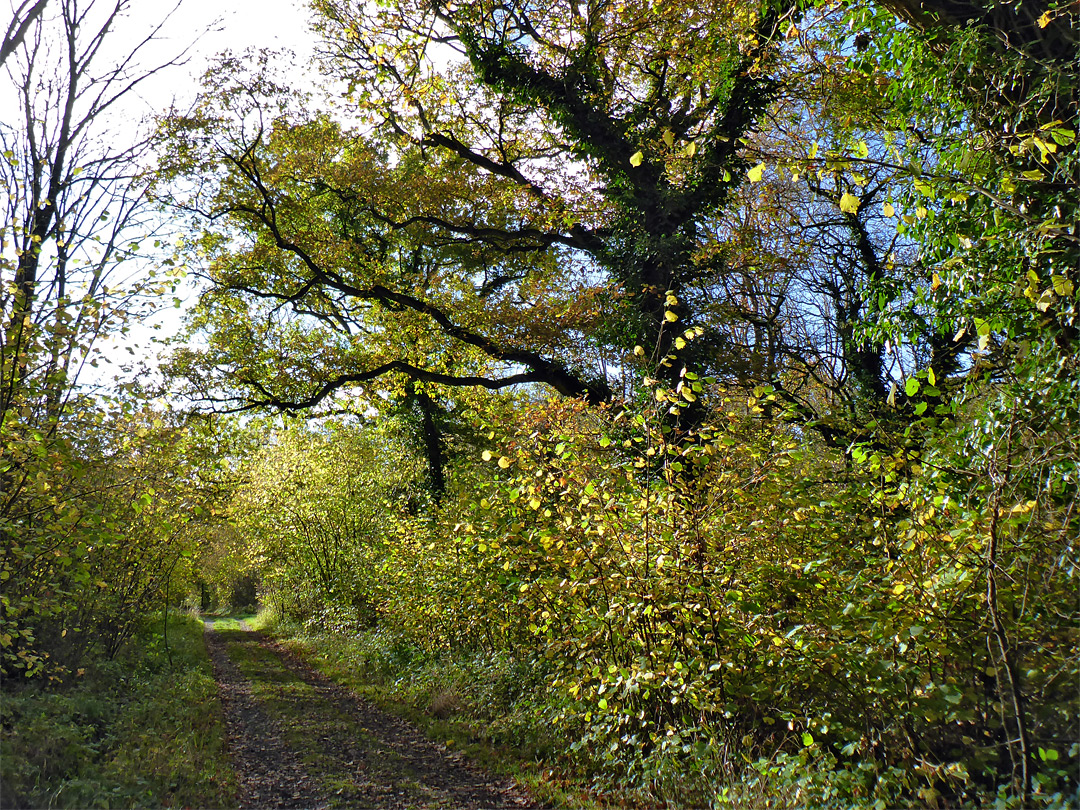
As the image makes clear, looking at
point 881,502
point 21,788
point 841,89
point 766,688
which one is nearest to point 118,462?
point 21,788

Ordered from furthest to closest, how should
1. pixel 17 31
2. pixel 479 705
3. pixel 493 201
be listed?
pixel 493 201 → pixel 479 705 → pixel 17 31

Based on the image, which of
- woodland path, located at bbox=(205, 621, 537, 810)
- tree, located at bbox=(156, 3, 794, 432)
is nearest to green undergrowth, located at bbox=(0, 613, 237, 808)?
woodland path, located at bbox=(205, 621, 537, 810)

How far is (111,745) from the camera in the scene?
6414 millimetres

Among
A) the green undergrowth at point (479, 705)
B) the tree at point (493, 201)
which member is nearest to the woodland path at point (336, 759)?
the green undergrowth at point (479, 705)

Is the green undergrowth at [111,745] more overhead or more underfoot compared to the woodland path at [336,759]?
more overhead

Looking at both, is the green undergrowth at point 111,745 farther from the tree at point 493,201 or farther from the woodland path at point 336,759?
the tree at point 493,201

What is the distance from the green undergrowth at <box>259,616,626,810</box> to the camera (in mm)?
5930

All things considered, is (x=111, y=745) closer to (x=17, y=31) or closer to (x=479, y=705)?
(x=479, y=705)

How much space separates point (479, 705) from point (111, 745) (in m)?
3.94

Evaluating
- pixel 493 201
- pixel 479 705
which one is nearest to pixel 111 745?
pixel 479 705

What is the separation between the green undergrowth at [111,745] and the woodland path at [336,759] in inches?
13.0

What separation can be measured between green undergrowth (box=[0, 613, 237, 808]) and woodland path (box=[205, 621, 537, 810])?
0.33 m

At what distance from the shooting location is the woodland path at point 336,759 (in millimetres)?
5824

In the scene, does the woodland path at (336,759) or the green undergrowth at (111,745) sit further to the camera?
the woodland path at (336,759)
